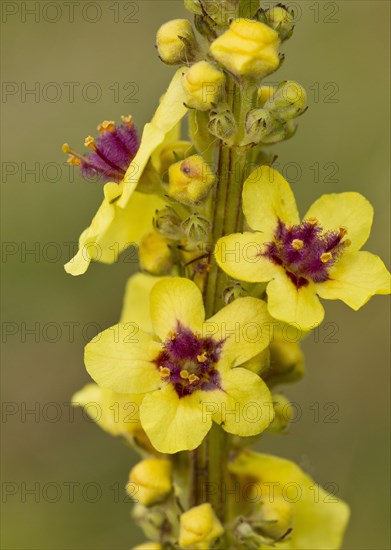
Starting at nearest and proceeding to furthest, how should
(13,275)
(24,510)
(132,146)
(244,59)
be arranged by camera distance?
(244,59)
(132,146)
(24,510)
(13,275)

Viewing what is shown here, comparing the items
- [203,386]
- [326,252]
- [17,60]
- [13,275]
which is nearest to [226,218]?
[326,252]

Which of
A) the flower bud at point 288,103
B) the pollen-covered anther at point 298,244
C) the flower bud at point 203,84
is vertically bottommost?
the pollen-covered anther at point 298,244

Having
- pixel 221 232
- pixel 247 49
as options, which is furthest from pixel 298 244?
pixel 247 49

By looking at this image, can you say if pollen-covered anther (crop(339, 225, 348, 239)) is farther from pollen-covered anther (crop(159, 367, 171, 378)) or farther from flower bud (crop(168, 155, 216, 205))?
pollen-covered anther (crop(159, 367, 171, 378))

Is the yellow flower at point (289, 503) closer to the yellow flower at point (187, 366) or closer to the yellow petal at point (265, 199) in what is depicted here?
the yellow flower at point (187, 366)

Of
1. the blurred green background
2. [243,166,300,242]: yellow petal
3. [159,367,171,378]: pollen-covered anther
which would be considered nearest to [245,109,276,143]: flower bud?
[243,166,300,242]: yellow petal

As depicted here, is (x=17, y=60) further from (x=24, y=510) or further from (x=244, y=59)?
(x=244, y=59)

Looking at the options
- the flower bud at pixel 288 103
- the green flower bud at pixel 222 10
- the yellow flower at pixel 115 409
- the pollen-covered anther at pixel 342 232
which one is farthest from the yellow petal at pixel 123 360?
the green flower bud at pixel 222 10
